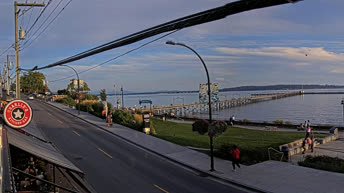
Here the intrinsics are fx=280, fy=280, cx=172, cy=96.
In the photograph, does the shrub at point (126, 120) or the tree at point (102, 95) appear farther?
the tree at point (102, 95)

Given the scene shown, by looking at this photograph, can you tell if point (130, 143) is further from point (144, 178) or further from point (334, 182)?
point (334, 182)

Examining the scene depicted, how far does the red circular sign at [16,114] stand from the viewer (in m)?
10.6

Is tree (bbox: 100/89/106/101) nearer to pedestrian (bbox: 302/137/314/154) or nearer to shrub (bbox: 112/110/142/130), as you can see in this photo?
shrub (bbox: 112/110/142/130)

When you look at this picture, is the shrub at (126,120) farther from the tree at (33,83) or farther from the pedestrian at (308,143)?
the tree at (33,83)

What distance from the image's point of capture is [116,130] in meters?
29.3

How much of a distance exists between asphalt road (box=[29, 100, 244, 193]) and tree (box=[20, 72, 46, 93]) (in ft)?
265

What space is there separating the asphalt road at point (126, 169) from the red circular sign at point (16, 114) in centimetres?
449

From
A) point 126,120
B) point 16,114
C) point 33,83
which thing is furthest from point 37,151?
point 33,83

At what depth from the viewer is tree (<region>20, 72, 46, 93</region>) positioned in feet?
318

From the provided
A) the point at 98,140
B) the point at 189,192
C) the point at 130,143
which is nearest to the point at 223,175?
the point at 189,192

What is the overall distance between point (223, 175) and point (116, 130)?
17.0 meters

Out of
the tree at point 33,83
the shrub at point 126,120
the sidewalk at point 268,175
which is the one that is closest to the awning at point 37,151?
the sidewalk at point 268,175

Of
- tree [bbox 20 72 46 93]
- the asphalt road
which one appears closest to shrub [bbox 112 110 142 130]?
the asphalt road

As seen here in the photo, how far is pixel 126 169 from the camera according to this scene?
15953 millimetres
